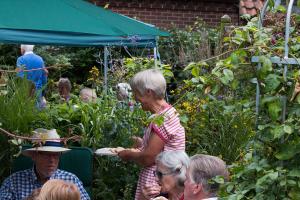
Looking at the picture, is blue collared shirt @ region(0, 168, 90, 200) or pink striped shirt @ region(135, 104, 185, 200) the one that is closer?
pink striped shirt @ region(135, 104, 185, 200)

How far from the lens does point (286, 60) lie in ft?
9.62

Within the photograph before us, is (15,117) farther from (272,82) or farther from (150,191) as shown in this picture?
(272,82)

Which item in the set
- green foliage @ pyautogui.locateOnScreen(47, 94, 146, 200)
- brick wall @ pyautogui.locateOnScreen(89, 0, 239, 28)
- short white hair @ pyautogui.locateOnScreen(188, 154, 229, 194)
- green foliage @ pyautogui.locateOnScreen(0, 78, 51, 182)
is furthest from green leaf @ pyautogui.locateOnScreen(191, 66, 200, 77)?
brick wall @ pyautogui.locateOnScreen(89, 0, 239, 28)

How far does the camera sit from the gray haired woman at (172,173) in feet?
14.6

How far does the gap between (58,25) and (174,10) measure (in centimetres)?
750

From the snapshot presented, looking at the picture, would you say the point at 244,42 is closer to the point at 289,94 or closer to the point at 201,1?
the point at 289,94

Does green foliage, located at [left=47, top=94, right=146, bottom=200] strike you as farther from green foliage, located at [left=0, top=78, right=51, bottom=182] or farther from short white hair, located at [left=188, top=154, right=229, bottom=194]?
short white hair, located at [left=188, top=154, right=229, bottom=194]

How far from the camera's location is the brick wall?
13094 millimetres

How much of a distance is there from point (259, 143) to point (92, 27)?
3.67 m

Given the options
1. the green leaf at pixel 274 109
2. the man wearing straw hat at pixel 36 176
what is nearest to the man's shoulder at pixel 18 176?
the man wearing straw hat at pixel 36 176

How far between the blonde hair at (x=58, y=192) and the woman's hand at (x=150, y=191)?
949mm

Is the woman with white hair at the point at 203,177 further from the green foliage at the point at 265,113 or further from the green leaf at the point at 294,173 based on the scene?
the green leaf at the point at 294,173

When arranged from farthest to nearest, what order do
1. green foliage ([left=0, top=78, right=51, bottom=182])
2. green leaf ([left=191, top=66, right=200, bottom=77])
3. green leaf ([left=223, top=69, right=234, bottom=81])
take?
green foliage ([left=0, top=78, right=51, bottom=182]), green leaf ([left=191, top=66, right=200, bottom=77]), green leaf ([left=223, top=69, right=234, bottom=81])

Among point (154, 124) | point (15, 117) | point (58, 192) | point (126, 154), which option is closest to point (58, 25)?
point (15, 117)
